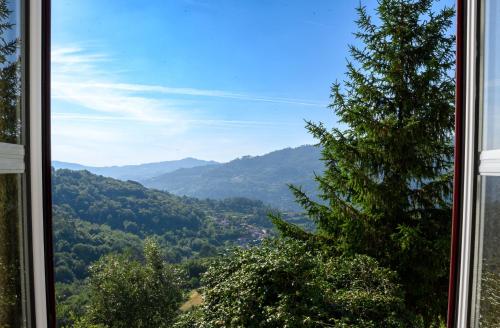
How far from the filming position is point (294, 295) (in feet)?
12.8

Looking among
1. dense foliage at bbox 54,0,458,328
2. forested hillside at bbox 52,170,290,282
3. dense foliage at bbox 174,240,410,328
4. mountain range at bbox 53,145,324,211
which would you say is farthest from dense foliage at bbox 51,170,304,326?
mountain range at bbox 53,145,324,211

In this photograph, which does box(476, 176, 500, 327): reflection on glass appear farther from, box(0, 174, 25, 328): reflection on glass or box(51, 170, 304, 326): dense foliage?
box(51, 170, 304, 326): dense foliage

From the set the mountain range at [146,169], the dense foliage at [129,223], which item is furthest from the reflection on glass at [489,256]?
the mountain range at [146,169]

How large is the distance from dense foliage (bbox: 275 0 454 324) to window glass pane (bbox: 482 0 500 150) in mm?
4258

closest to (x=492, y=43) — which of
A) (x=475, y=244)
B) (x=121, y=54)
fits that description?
(x=475, y=244)

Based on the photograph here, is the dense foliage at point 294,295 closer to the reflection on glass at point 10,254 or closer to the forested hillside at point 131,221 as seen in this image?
the reflection on glass at point 10,254

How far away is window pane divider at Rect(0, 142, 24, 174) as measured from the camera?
1.05m

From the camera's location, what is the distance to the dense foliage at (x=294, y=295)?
3.82 meters

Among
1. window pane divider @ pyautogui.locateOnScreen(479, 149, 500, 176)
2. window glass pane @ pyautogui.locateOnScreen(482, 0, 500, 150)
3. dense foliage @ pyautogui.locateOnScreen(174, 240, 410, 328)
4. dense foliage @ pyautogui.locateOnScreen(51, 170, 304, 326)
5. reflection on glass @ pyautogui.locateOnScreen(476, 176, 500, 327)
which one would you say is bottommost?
dense foliage @ pyautogui.locateOnScreen(51, 170, 304, 326)

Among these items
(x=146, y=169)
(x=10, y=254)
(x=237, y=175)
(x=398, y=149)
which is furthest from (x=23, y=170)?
(x=146, y=169)

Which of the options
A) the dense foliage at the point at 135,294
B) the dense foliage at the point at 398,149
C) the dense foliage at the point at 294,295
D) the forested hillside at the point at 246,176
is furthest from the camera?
the forested hillside at the point at 246,176

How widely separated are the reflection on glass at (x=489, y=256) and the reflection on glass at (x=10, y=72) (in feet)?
4.49

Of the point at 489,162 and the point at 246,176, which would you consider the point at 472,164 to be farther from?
the point at 246,176

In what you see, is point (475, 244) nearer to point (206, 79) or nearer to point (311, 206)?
point (311, 206)
